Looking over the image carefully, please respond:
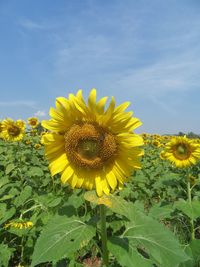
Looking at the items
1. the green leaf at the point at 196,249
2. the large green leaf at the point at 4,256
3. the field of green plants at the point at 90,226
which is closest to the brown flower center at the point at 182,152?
the field of green plants at the point at 90,226

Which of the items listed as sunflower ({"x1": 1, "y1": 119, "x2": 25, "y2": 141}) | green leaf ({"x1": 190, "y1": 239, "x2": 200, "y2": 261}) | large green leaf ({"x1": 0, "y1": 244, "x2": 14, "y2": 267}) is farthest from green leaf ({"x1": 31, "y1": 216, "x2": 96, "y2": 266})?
sunflower ({"x1": 1, "y1": 119, "x2": 25, "y2": 141})

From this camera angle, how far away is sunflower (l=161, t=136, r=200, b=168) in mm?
5371

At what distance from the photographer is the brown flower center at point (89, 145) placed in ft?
7.69

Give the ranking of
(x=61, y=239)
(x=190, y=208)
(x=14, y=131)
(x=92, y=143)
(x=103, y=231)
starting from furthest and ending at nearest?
(x=14, y=131) → (x=190, y=208) → (x=92, y=143) → (x=103, y=231) → (x=61, y=239)

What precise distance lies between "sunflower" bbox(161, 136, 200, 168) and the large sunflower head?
10.0 ft

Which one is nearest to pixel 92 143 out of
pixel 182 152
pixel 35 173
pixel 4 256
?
pixel 4 256

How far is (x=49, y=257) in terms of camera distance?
2066mm

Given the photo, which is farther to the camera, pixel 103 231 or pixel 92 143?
pixel 92 143

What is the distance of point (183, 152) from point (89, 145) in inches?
130

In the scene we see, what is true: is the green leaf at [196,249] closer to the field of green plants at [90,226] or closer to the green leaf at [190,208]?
the field of green plants at [90,226]

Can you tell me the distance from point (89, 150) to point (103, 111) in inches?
12.2

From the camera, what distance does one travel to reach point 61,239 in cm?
219

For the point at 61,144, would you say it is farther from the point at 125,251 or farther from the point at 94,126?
→ the point at 125,251

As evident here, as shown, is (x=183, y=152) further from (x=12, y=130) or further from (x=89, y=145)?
(x=12, y=130)
